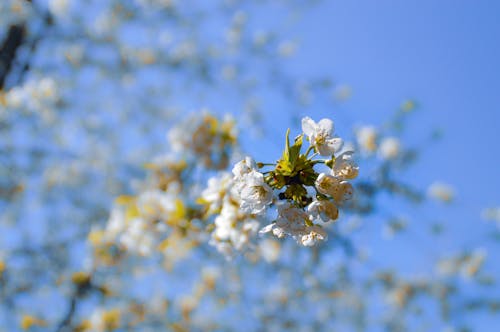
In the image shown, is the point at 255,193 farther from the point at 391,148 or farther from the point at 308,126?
the point at 391,148

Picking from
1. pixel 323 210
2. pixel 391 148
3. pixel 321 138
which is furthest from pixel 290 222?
pixel 391 148

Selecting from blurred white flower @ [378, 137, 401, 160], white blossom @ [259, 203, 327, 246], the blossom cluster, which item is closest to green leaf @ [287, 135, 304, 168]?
the blossom cluster

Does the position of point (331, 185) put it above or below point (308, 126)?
below

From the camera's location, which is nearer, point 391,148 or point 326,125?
point 326,125

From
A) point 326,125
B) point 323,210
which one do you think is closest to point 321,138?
point 326,125

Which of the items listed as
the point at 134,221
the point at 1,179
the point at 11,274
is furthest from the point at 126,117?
the point at 134,221

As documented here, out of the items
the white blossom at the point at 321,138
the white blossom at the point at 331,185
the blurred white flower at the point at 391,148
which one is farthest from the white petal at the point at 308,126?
the blurred white flower at the point at 391,148

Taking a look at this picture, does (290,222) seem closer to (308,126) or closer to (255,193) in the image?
(255,193)

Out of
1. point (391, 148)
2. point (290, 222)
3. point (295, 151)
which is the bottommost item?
point (290, 222)

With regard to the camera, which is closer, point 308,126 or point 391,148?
point 308,126

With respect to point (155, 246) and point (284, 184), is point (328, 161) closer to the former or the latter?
point (284, 184)

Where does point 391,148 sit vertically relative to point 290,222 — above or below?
above
